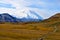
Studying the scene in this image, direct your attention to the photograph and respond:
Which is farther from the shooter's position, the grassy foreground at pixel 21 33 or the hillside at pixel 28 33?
the grassy foreground at pixel 21 33

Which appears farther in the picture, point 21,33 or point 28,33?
point 28,33

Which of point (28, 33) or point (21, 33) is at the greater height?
point (21, 33)

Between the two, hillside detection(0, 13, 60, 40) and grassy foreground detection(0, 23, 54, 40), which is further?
grassy foreground detection(0, 23, 54, 40)
